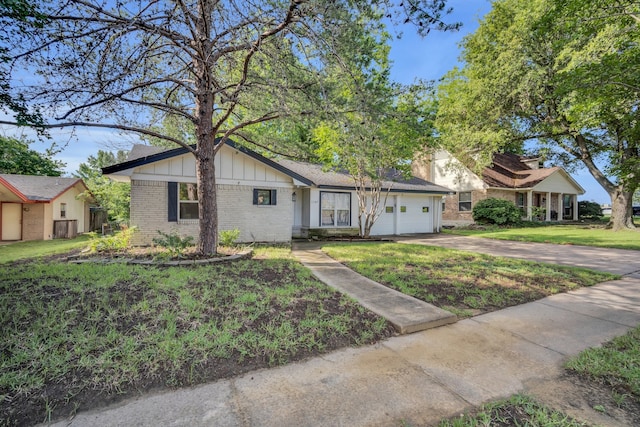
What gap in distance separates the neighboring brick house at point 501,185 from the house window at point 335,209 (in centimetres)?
919

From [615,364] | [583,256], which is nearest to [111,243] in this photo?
[615,364]

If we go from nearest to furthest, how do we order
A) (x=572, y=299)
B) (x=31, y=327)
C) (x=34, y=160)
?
(x=31, y=327) < (x=572, y=299) < (x=34, y=160)

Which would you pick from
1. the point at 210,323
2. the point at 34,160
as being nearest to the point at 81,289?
the point at 210,323

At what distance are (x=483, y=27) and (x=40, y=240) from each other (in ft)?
91.2

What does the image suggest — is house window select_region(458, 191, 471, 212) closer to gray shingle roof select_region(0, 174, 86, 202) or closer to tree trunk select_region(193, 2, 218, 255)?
tree trunk select_region(193, 2, 218, 255)

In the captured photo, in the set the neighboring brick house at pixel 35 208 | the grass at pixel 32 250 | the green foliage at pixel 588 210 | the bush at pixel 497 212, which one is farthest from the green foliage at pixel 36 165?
the green foliage at pixel 588 210

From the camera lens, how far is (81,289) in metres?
4.34

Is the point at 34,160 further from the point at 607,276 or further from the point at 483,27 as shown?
the point at 483,27

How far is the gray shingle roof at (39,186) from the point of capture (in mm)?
13961

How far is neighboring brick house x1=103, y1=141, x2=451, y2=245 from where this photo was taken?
8.97 m

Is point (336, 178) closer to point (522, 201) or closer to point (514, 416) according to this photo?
point (514, 416)

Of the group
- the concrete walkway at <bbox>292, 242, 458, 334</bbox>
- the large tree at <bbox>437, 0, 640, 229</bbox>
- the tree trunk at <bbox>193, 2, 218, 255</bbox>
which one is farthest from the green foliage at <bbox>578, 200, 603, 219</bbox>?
the tree trunk at <bbox>193, 2, 218, 255</bbox>

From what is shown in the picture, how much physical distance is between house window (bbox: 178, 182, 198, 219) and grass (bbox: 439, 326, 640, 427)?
945 centimetres

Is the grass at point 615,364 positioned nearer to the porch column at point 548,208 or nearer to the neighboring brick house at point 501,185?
the neighboring brick house at point 501,185
